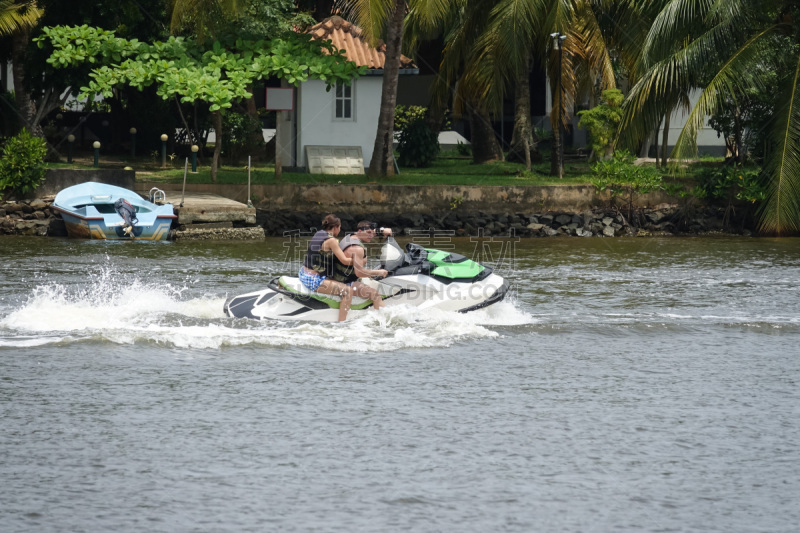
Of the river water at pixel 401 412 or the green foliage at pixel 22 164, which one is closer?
the river water at pixel 401 412

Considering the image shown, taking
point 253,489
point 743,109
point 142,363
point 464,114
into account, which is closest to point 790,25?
point 743,109

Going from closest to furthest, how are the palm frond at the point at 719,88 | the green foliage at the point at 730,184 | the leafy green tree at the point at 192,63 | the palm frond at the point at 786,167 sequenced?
the palm frond at the point at 719,88
the palm frond at the point at 786,167
the leafy green tree at the point at 192,63
the green foliage at the point at 730,184

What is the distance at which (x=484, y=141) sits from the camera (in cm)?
3184

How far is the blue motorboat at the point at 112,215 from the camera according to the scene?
22.9m

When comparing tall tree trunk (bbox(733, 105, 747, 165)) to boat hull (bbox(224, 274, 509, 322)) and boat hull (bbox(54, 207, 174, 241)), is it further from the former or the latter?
boat hull (bbox(224, 274, 509, 322))

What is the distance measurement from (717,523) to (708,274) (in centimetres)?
1234

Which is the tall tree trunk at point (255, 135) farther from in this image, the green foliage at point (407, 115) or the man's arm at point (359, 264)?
the man's arm at point (359, 264)

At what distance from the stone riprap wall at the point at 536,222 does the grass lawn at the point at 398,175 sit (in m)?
1.41

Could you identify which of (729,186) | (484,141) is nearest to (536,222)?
(729,186)

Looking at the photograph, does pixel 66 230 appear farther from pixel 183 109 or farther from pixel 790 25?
pixel 790 25

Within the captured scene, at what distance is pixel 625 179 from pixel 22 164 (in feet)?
46.5

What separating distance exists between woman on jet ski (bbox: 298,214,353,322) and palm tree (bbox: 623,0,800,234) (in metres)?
12.2

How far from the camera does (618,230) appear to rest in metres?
26.4

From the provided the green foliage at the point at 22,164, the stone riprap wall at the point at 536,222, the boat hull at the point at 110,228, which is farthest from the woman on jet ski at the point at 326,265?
the green foliage at the point at 22,164
